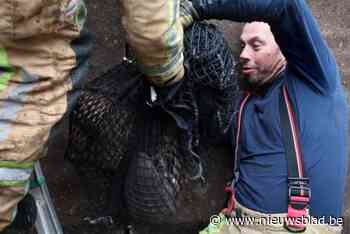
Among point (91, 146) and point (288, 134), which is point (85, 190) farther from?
point (288, 134)

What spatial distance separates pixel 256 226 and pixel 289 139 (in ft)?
1.11

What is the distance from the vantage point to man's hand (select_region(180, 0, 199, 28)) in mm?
1775

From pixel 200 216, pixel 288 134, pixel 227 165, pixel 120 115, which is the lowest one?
pixel 200 216

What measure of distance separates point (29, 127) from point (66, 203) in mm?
1053

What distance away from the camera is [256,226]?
220cm

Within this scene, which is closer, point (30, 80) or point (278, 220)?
point (30, 80)

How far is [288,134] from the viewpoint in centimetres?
219

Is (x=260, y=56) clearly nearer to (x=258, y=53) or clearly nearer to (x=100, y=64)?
(x=258, y=53)

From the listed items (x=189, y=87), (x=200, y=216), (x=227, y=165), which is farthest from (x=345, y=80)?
(x=189, y=87)

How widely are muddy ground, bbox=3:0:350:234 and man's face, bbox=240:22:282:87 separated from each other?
0.09 metres

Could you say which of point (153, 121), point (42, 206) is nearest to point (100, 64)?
point (153, 121)

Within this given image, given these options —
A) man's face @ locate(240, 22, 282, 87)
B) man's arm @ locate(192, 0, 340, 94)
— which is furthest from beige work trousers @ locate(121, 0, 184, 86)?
man's face @ locate(240, 22, 282, 87)

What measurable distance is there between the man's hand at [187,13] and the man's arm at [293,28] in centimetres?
2

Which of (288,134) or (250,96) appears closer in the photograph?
(288,134)
